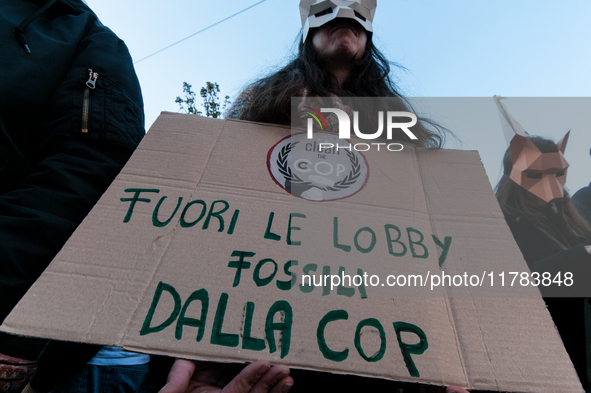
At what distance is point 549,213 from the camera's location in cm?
116

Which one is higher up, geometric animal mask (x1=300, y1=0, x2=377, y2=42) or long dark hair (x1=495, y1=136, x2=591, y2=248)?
geometric animal mask (x1=300, y1=0, x2=377, y2=42)

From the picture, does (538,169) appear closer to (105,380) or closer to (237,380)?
(237,380)

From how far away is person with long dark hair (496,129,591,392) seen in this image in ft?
2.66

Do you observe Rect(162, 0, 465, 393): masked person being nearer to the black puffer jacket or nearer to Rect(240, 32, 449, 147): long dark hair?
Rect(240, 32, 449, 147): long dark hair

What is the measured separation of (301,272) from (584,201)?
151 centimetres

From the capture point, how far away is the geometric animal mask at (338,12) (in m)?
1.15

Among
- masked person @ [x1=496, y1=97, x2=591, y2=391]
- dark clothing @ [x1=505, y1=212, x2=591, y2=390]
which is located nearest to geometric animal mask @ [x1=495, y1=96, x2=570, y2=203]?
masked person @ [x1=496, y1=97, x2=591, y2=391]

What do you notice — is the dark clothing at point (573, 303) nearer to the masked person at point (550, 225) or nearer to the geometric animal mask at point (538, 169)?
the masked person at point (550, 225)

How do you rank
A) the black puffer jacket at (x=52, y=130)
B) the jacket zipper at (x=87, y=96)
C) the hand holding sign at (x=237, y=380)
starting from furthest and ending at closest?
the jacket zipper at (x=87, y=96)
the black puffer jacket at (x=52, y=130)
the hand holding sign at (x=237, y=380)

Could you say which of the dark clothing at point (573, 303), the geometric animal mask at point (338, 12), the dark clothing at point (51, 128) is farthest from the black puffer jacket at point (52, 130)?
the dark clothing at point (573, 303)

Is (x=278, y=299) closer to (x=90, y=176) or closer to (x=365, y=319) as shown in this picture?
(x=365, y=319)

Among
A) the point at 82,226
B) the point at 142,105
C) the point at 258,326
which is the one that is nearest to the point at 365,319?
the point at 258,326

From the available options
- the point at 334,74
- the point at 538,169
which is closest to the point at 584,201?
the point at 538,169

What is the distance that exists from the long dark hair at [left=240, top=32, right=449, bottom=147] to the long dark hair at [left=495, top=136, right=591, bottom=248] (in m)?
0.54
